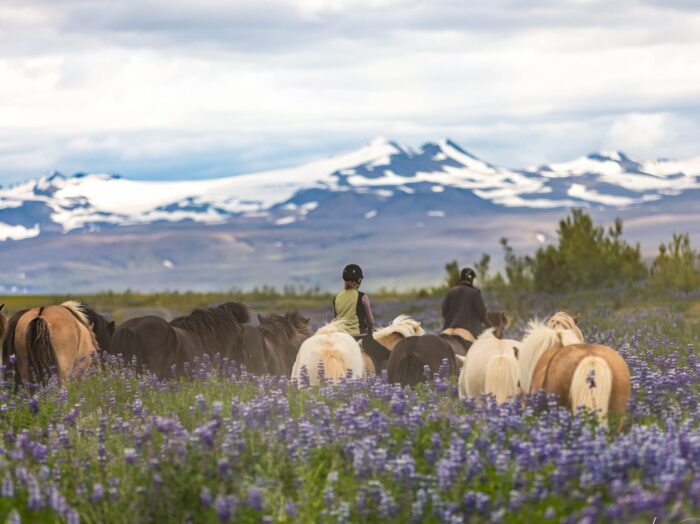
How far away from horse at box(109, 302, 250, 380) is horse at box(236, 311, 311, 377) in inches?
6.1

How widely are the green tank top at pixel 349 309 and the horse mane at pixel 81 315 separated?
9.14 ft

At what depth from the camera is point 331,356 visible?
41.5 ft

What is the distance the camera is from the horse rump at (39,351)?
1290cm

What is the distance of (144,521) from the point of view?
6.96 meters

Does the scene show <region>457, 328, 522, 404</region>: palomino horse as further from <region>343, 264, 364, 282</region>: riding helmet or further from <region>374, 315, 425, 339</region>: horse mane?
<region>374, 315, 425, 339</region>: horse mane

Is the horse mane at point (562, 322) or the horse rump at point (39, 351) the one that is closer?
the horse mane at point (562, 322)

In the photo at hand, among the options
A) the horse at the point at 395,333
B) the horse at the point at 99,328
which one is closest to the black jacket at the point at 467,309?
the horse at the point at 395,333

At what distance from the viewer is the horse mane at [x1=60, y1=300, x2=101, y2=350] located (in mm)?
13672

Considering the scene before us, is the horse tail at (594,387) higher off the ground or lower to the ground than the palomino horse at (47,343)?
lower

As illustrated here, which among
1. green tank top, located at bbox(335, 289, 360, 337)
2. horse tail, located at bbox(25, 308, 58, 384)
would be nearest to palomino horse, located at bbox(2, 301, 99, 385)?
horse tail, located at bbox(25, 308, 58, 384)

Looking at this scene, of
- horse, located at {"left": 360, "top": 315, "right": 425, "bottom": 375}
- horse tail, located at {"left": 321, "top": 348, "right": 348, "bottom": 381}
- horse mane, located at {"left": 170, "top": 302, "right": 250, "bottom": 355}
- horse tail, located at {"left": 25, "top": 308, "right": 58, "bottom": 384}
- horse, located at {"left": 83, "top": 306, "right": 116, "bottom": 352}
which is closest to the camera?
horse tail, located at {"left": 321, "top": 348, "right": 348, "bottom": 381}

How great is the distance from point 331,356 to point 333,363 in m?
0.10

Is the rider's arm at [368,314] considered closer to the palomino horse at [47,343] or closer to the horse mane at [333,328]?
the horse mane at [333,328]

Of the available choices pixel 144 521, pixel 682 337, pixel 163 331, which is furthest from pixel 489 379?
pixel 682 337
